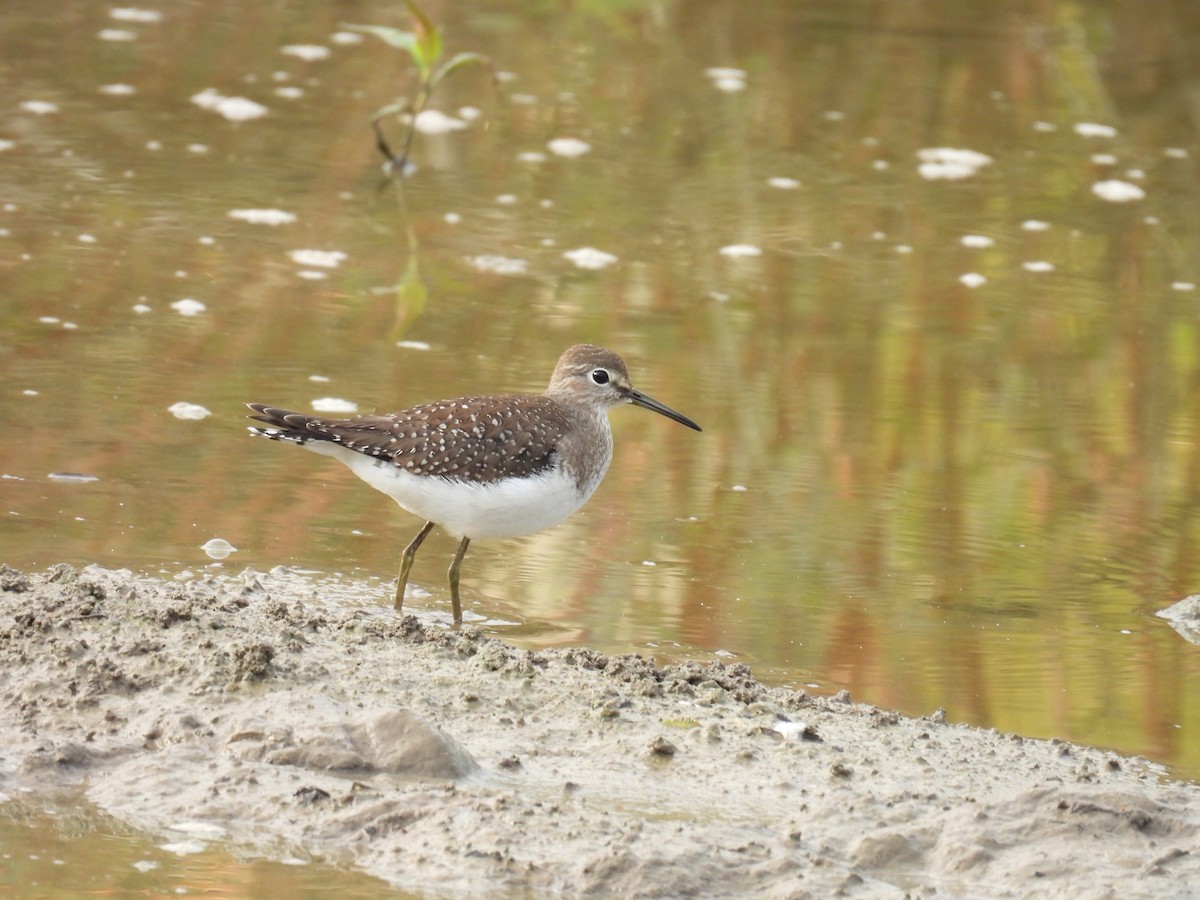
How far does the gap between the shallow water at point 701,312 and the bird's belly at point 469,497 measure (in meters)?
0.24

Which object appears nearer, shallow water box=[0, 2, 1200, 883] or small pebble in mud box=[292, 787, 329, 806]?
small pebble in mud box=[292, 787, 329, 806]

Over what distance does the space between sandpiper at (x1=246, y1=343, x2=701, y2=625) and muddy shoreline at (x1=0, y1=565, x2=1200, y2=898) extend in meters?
0.52

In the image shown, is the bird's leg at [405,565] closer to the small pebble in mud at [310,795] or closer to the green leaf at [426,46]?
the small pebble in mud at [310,795]

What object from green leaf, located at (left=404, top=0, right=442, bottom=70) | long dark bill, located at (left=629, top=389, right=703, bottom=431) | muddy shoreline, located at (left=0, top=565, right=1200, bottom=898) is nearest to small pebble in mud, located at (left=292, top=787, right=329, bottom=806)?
muddy shoreline, located at (left=0, top=565, right=1200, bottom=898)

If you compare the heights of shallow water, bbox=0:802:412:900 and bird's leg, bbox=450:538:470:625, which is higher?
shallow water, bbox=0:802:412:900

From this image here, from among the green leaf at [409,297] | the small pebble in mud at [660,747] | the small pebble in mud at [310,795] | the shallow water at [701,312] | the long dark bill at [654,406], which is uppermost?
the small pebble in mud at [310,795]

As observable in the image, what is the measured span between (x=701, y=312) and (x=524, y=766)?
3.92m

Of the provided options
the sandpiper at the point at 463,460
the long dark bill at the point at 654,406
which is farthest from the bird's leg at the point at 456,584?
the long dark bill at the point at 654,406

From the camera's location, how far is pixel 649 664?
4.68 m

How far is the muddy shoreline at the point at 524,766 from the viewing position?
3680 mm

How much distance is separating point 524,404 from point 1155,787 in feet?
7.42

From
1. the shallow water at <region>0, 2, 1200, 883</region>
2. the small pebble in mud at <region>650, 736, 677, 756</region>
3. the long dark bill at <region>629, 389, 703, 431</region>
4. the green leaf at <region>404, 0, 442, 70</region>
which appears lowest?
the shallow water at <region>0, 2, 1200, 883</region>

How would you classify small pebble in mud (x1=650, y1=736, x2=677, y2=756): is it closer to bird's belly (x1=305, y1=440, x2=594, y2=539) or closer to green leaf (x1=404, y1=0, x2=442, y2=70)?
bird's belly (x1=305, y1=440, x2=594, y2=539)

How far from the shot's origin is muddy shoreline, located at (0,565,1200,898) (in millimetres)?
3680
